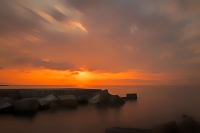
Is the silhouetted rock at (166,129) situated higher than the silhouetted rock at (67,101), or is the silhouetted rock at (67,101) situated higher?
the silhouetted rock at (67,101)

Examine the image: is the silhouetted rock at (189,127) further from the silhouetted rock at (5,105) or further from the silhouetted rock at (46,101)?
the silhouetted rock at (5,105)

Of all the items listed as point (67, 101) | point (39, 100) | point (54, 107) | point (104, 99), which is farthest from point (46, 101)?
point (104, 99)

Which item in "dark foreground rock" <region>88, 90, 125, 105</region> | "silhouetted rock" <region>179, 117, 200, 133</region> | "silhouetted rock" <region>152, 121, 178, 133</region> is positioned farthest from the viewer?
"dark foreground rock" <region>88, 90, 125, 105</region>

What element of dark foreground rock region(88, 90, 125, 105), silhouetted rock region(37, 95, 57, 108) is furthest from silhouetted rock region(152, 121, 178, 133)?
dark foreground rock region(88, 90, 125, 105)

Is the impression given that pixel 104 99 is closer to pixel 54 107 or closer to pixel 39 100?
pixel 54 107

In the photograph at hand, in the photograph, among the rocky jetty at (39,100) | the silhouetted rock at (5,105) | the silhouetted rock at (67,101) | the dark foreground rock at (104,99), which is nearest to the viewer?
the silhouetted rock at (5,105)

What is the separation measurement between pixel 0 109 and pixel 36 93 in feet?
20.5

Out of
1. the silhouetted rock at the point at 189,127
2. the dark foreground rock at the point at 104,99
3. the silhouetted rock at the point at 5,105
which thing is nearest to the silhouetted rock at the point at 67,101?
the dark foreground rock at the point at 104,99

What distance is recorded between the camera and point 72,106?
16172mm

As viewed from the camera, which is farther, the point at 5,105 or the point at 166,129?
the point at 5,105

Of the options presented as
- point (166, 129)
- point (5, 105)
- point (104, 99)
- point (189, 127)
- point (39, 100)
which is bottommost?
point (189, 127)

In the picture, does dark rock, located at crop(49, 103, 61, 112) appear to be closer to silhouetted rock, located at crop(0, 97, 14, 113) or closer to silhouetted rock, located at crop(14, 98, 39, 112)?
silhouetted rock, located at crop(14, 98, 39, 112)

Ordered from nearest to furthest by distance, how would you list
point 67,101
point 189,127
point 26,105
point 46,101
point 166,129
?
point 166,129
point 189,127
point 26,105
point 46,101
point 67,101

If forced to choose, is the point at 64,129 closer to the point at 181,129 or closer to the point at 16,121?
the point at 16,121
